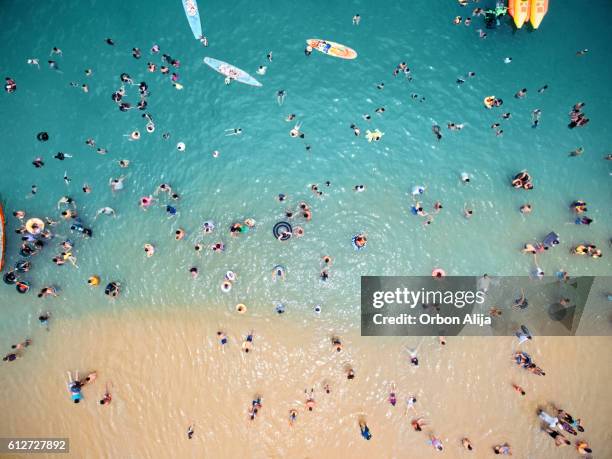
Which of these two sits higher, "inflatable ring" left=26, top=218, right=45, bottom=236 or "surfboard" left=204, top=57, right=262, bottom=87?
"surfboard" left=204, top=57, right=262, bottom=87

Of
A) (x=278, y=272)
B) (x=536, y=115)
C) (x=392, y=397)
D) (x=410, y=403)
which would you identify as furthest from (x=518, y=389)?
(x=536, y=115)

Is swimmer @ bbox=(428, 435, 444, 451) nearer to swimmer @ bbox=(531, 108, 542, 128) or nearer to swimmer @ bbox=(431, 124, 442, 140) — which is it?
swimmer @ bbox=(431, 124, 442, 140)

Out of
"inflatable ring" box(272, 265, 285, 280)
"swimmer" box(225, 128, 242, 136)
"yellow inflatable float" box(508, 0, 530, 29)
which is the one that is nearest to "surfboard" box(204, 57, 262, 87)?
"swimmer" box(225, 128, 242, 136)

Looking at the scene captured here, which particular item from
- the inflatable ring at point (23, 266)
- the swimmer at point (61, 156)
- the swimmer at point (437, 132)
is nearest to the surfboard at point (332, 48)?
the swimmer at point (437, 132)

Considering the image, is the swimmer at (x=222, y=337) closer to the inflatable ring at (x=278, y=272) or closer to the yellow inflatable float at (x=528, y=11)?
the inflatable ring at (x=278, y=272)

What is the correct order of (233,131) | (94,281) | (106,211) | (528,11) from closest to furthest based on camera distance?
(94,281)
(106,211)
(528,11)
(233,131)

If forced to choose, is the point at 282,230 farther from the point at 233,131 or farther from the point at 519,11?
the point at 519,11
